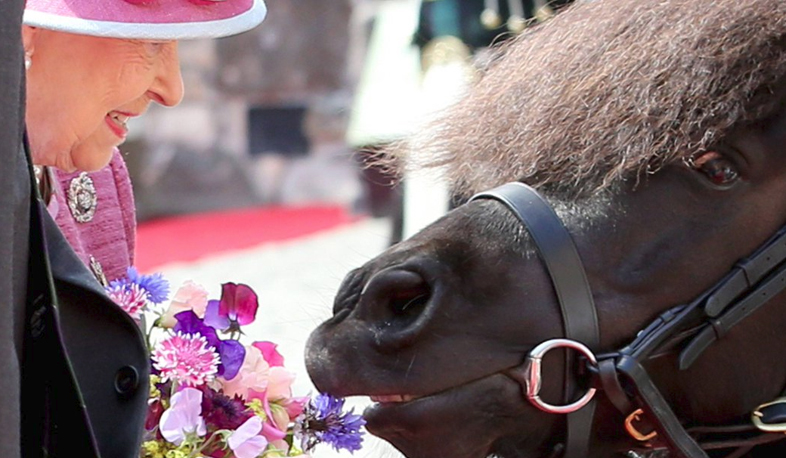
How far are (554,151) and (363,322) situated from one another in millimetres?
370

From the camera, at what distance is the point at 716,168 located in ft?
5.42

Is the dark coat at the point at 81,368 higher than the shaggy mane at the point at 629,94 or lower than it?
lower

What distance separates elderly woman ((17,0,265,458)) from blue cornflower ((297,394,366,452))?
280 millimetres

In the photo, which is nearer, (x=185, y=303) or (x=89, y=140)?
(x=89, y=140)

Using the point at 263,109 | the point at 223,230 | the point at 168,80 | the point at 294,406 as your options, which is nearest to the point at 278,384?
the point at 294,406

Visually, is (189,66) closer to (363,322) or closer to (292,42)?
(292,42)

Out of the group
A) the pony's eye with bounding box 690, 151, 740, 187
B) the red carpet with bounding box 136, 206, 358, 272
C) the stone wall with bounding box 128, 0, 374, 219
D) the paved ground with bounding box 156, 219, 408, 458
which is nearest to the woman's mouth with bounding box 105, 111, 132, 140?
the pony's eye with bounding box 690, 151, 740, 187

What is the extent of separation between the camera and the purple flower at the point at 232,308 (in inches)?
61.0

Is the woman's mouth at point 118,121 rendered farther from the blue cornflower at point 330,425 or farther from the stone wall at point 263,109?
the stone wall at point 263,109

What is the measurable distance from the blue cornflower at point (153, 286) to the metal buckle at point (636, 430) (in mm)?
640

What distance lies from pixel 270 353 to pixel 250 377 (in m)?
0.13

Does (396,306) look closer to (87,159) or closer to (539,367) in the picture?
(539,367)

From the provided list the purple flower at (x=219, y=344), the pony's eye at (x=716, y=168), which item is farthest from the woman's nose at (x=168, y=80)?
the pony's eye at (x=716, y=168)

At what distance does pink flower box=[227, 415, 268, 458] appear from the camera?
142cm
